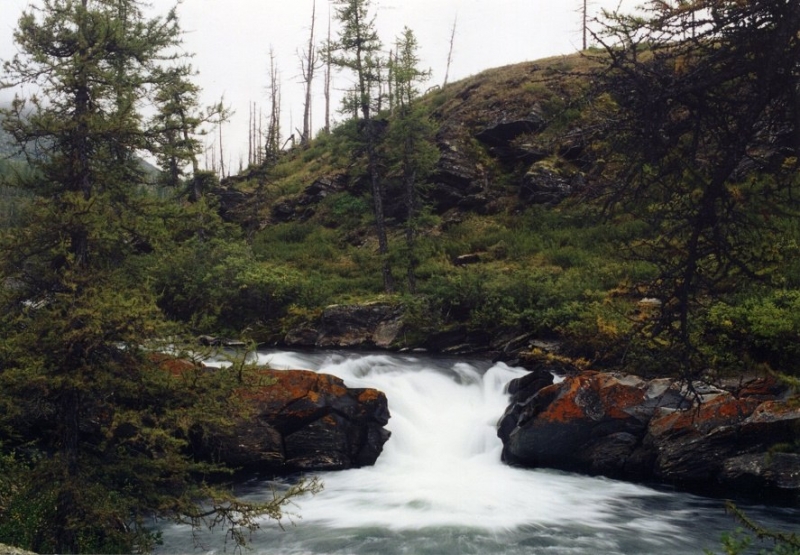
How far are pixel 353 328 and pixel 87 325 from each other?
14.2 meters

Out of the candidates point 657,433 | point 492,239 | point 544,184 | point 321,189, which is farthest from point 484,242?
point 657,433

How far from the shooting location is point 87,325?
7.12 meters

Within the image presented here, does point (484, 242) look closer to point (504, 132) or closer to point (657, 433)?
point (504, 132)

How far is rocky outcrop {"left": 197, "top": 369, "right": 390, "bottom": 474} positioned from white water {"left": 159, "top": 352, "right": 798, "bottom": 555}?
43cm

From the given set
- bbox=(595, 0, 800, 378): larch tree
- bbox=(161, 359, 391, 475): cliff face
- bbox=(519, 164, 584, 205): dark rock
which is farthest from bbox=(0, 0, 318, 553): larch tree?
bbox=(519, 164, 584, 205): dark rock

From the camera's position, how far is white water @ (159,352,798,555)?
9.34 meters

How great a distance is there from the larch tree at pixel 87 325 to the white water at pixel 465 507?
1.99 m

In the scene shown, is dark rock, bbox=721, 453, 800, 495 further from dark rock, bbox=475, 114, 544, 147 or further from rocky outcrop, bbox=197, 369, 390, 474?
dark rock, bbox=475, 114, 544, 147

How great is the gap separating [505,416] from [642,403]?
3.04 m

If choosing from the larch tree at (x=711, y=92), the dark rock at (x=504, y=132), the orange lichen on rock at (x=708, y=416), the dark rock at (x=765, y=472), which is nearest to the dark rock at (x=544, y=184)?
the dark rock at (x=504, y=132)

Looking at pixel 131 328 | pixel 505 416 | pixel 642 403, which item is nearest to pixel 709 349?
pixel 642 403

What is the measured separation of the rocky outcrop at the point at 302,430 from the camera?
12102 millimetres

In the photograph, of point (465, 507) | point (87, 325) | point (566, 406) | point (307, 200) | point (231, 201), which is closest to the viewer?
point (87, 325)

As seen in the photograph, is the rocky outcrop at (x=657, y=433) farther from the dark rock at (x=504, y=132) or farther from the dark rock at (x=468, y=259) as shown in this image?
the dark rock at (x=504, y=132)
